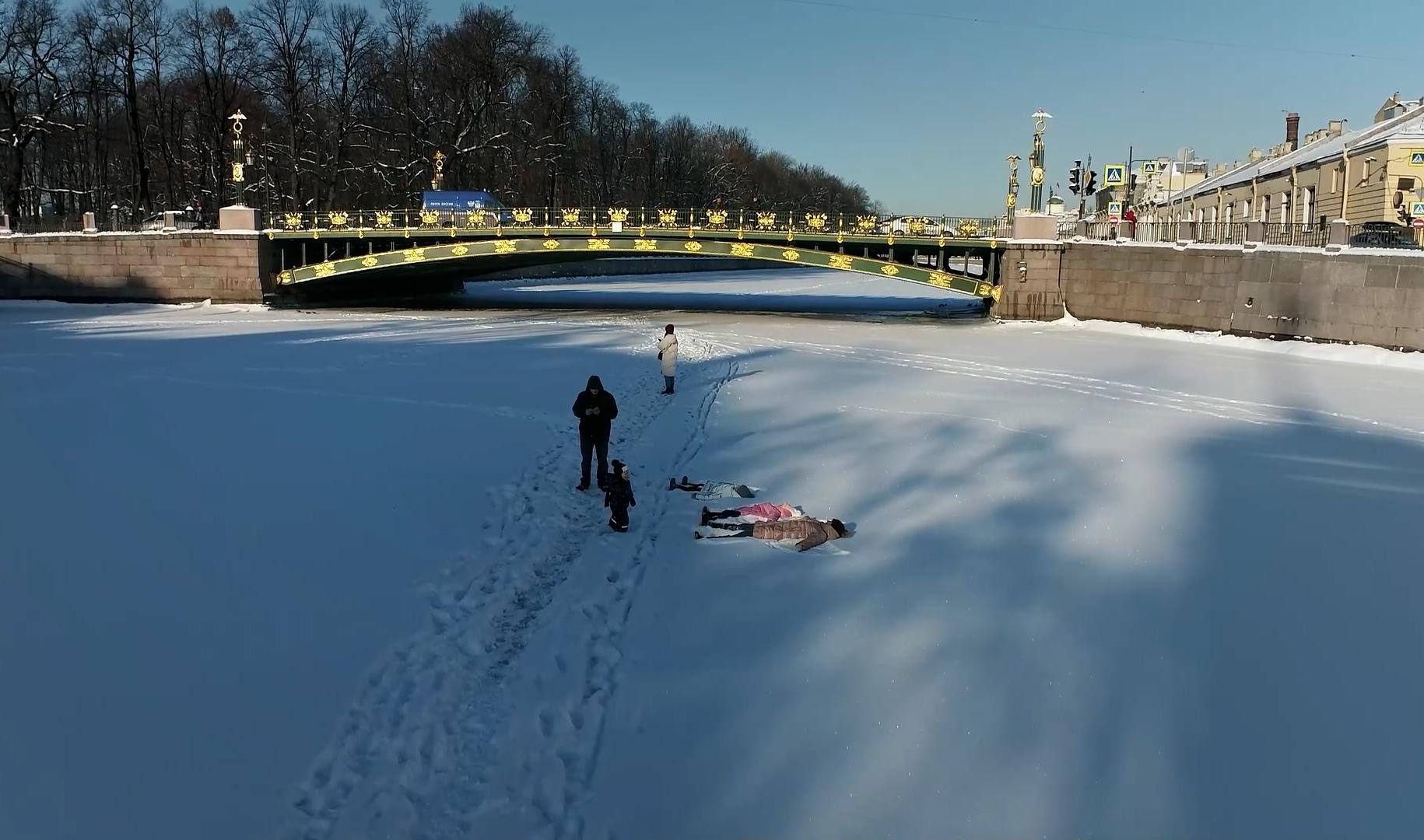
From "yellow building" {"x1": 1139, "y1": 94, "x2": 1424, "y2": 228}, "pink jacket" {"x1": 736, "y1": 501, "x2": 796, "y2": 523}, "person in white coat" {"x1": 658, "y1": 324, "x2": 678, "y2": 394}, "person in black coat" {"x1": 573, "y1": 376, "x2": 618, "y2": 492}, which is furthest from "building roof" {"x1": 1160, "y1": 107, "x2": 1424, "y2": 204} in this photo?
"person in black coat" {"x1": 573, "y1": 376, "x2": 618, "y2": 492}

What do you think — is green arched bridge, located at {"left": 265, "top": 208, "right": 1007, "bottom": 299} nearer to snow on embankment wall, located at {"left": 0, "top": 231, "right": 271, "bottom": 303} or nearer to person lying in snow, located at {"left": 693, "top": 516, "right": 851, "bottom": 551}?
snow on embankment wall, located at {"left": 0, "top": 231, "right": 271, "bottom": 303}

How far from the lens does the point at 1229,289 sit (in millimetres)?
27297

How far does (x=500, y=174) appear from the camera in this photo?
57562 mm

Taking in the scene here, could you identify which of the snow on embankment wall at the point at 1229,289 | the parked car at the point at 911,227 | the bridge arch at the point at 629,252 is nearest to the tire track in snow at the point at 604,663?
the snow on embankment wall at the point at 1229,289

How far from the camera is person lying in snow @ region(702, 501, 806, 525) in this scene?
9.60 m

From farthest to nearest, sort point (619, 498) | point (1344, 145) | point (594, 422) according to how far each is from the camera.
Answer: point (1344, 145) < point (594, 422) < point (619, 498)

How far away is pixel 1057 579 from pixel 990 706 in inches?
102

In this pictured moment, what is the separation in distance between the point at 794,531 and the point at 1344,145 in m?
35.7

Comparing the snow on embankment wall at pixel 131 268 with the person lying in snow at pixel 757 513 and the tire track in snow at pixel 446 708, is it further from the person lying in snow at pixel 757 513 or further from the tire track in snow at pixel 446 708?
the person lying in snow at pixel 757 513

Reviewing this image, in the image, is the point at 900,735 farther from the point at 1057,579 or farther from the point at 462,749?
the point at 1057,579

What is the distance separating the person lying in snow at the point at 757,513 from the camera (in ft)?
31.5

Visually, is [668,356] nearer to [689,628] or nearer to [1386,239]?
[689,628]

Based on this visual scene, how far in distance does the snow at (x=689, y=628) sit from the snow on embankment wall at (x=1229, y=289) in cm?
1011

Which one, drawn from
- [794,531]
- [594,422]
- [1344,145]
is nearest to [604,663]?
[794,531]
